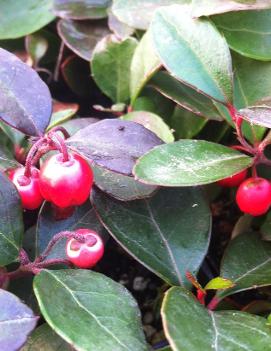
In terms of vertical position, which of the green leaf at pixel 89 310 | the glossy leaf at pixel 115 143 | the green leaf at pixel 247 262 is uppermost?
the glossy leaf at pixel 115 143

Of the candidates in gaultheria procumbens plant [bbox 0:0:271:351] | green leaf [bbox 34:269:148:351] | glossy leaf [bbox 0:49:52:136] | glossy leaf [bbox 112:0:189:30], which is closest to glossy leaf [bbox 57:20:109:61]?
gaultheria procumbens plant [bbox 0:0:271:351]

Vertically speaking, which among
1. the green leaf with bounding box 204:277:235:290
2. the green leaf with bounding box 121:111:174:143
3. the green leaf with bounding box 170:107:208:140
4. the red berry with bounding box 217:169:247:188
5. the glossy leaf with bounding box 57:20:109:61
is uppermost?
the glossy leaf with bounding box 57:20:109:61

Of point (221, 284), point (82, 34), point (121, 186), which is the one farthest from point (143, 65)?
point (221, 284)

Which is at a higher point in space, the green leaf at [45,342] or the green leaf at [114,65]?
the green leaf at [114,65]

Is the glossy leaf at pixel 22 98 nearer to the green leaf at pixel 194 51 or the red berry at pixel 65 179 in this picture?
the red berry at pixel 65 179

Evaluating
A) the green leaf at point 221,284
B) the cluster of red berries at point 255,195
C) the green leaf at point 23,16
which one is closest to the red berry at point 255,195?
the cluster of red berries at point 255,195

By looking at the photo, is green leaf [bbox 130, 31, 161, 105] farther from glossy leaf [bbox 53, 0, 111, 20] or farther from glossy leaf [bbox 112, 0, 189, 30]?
glossy leaf [bbox 53, 0, 111, 20]

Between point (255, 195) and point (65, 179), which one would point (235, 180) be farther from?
point (65, 179)
